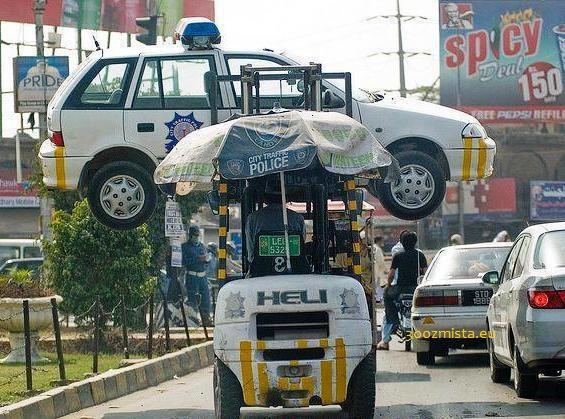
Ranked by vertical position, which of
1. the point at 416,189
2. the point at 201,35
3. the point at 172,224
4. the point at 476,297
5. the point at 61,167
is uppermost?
the point at 201,35

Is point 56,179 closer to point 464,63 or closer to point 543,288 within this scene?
point 543,288

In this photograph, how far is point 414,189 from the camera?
1502 centimetres

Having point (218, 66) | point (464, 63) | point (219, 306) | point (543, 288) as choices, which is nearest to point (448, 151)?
point (218, 66)

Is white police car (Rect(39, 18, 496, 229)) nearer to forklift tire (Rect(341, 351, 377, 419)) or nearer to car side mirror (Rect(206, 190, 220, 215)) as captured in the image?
car side mirror (Rect(206, 190, 220, 215))

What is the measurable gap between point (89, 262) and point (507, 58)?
1844 inches

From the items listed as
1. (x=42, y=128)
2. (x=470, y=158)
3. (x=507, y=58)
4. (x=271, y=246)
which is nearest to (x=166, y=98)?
(x=470, y=158)

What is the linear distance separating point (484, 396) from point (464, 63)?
172ft

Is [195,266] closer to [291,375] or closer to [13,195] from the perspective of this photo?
[291,375]

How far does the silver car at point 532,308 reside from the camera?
11.7 metres

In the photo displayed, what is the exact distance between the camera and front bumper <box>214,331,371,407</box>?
33.9 feet

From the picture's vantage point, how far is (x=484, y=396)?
13438mm

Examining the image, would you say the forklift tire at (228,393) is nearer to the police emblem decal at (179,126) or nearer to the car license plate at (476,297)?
the police emblem decal at (179,126)

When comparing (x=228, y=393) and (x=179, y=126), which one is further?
(x=179, y=126)

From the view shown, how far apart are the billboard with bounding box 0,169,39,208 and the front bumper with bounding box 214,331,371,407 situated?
2091 inches
